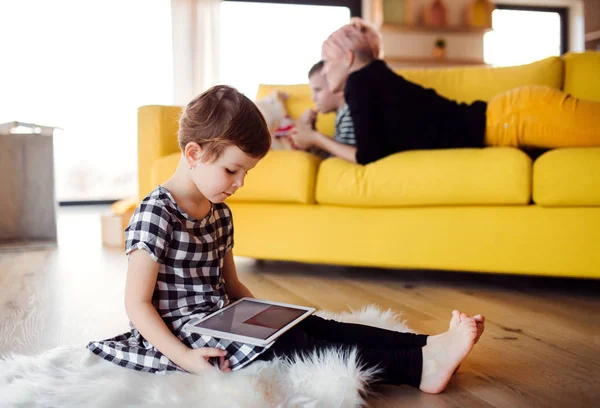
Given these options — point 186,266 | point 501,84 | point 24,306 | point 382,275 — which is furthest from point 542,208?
point 24,306

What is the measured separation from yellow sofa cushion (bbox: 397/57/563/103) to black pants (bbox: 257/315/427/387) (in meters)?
1.61

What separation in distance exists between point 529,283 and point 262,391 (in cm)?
138

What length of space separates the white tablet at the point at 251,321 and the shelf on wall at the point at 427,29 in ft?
15.1

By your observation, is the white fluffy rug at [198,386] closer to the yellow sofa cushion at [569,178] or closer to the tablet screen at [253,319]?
the tablet screen at [253,319]

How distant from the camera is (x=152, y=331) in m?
1.03

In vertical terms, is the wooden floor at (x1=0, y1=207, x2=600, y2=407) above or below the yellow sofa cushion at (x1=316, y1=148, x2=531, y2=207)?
below

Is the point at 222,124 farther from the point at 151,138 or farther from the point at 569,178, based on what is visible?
the point at 151,138

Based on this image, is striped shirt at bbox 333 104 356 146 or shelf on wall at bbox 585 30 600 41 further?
shelf on wall at bbox 585 30 600 41

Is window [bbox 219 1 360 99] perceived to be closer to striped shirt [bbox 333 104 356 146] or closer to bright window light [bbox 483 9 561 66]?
bright window light [bbox 483 9 561 66]

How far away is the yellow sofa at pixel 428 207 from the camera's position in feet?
5.76

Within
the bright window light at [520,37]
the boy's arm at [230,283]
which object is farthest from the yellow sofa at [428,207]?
the bright window light at [520,37]

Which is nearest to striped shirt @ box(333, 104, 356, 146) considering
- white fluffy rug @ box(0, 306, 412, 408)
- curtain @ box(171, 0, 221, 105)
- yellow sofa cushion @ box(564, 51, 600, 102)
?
yellow sofa cushion @ box(564, 51, 600, 102)

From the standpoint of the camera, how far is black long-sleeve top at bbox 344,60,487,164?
6.67 feet

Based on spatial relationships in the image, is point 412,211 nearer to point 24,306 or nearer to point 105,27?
point 24,306
